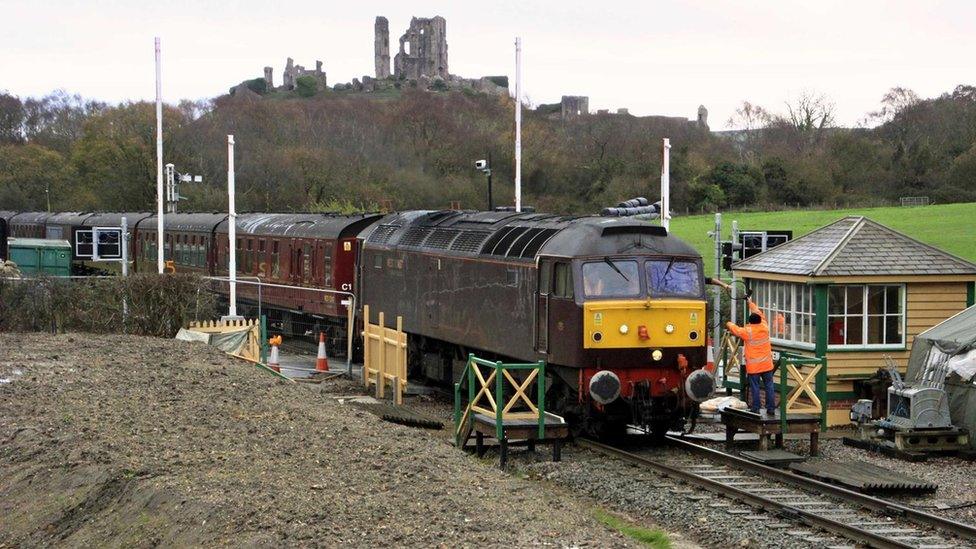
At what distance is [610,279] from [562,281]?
66 cm

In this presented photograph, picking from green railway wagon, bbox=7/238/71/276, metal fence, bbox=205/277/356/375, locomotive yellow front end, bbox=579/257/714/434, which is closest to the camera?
locomotive yellow front end, bbox=579/257/714/434

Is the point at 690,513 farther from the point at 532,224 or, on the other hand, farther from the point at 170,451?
the point at 532,224

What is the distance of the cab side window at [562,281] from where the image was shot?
1589 centimetres

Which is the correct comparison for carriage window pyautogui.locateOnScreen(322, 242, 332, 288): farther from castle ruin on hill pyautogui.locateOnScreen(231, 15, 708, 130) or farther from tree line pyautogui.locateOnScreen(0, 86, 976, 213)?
castle ruin on hill pyautogui.locateOnScreen(231, 15, 708, 130)

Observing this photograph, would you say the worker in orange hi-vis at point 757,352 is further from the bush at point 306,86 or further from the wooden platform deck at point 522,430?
the bush at point 306,86

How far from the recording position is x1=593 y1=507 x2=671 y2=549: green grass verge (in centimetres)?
1116

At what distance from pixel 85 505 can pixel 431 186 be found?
46.5 meters

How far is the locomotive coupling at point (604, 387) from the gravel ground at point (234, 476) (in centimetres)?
172

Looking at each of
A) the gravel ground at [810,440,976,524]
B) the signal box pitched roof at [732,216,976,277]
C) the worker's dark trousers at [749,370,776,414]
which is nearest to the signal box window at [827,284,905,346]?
the signal box pitched roof at [732,216,976,277]

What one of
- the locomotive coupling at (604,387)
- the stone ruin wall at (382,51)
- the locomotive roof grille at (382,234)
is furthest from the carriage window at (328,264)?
the stone ruin wall at (382,51)

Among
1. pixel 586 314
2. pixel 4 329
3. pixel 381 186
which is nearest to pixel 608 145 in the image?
pixel 381 186

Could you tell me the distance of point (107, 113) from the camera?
65.9m

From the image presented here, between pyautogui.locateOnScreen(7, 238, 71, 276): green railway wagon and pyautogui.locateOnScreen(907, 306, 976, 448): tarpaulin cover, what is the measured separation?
94.1 ft

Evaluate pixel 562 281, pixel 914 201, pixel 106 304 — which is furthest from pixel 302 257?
pixel 914 201
